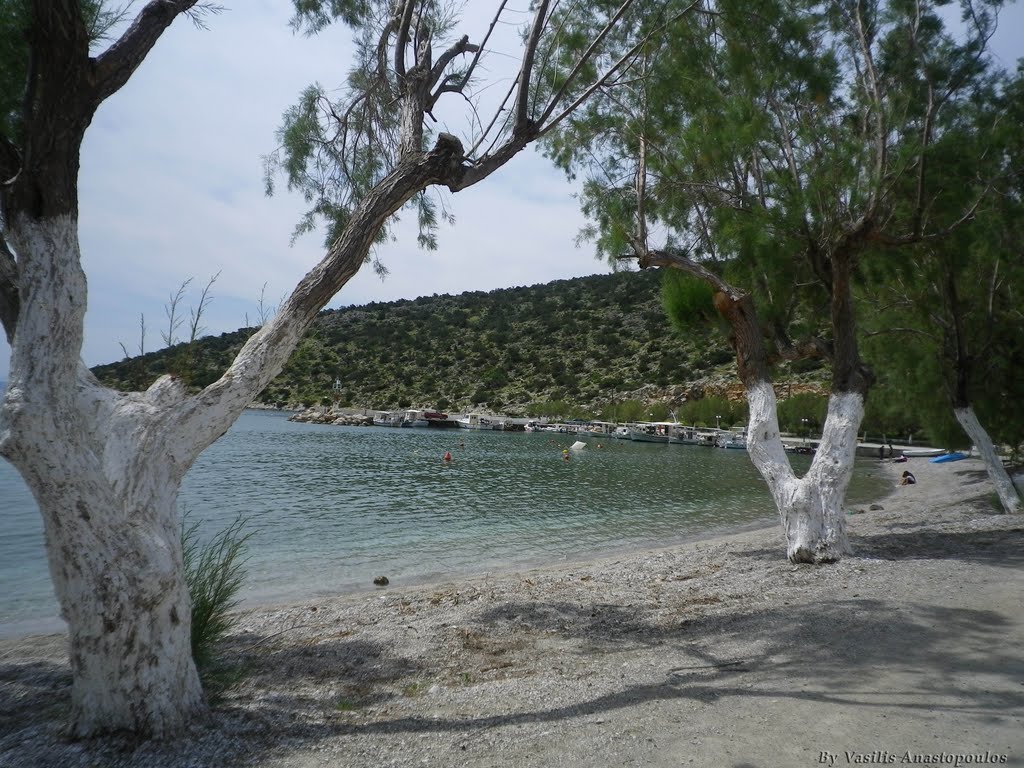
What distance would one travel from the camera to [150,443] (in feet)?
12.4

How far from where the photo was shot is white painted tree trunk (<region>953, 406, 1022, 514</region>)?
12.0m

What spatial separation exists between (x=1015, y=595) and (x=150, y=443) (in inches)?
266

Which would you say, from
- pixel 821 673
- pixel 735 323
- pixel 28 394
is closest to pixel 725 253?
pixel 735 323

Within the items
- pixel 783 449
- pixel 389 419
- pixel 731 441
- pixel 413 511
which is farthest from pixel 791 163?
pixel 389 419

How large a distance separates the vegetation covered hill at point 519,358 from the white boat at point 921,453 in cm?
2065

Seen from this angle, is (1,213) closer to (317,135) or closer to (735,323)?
(317,135)

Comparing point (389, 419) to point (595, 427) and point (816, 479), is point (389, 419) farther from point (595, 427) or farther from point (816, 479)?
point (816, 479)

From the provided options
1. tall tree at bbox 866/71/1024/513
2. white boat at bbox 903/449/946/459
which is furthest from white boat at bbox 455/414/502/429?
tall tree at bbox 866/71/1024/513

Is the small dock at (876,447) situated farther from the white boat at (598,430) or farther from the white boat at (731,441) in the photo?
the white boat at (598,430)

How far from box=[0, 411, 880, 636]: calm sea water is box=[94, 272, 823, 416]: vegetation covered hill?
90.3 feet

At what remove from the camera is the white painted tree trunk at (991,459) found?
1195 centimetres

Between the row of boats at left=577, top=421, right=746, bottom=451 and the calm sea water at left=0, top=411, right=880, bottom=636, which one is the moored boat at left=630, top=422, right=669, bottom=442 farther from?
the calm sea water at left=0, top=411, right=880, bottom=636

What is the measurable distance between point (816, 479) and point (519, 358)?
6420cm

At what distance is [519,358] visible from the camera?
2840 inches
